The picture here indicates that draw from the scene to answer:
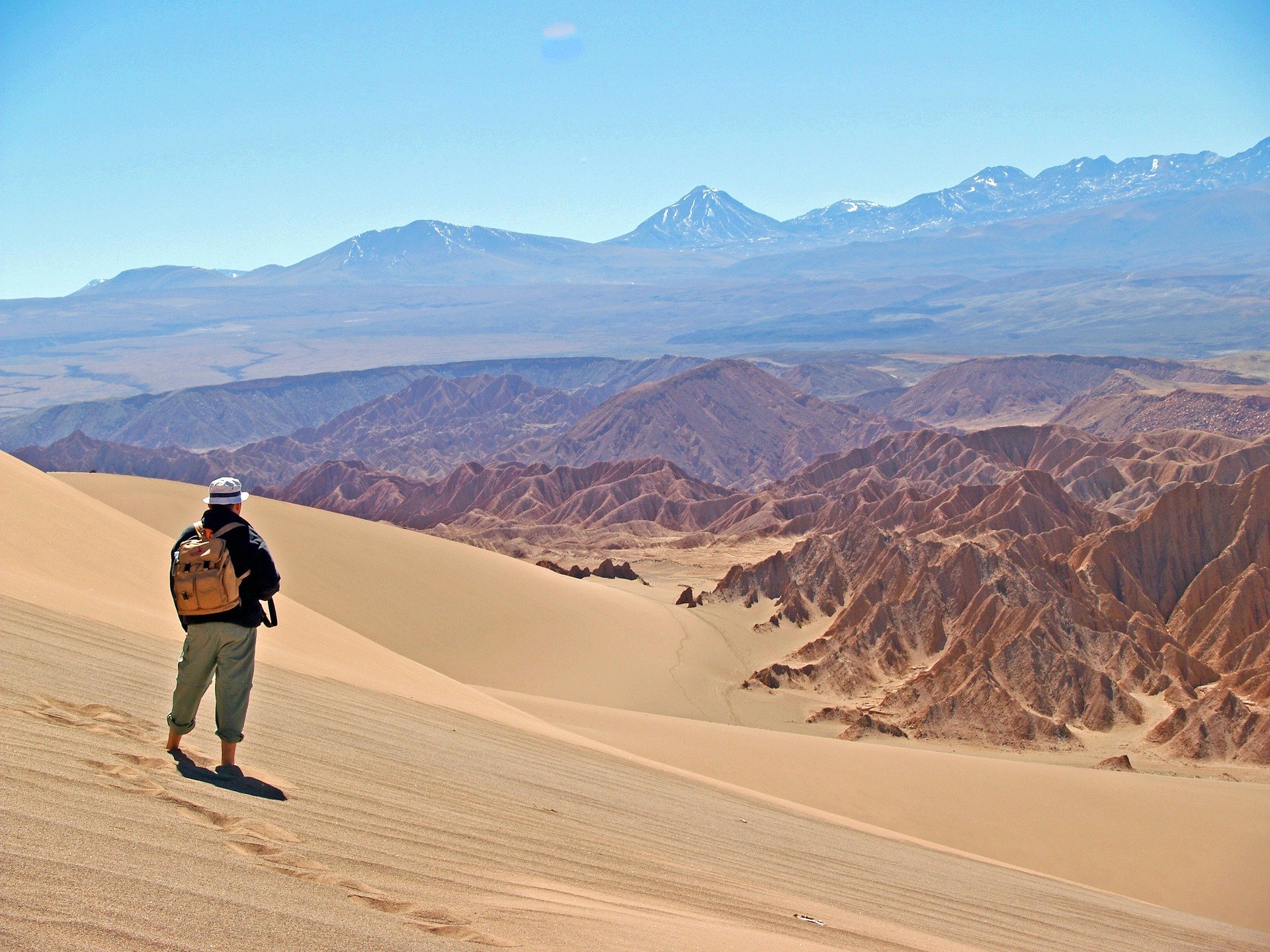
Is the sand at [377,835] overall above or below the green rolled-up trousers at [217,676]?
below

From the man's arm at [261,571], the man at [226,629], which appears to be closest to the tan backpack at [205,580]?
the man at [226,629]

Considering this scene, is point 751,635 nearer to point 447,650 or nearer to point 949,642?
point 949,642

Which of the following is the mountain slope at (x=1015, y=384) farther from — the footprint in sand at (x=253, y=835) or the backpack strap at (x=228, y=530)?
the footprint in sand at (x=253, y=835)

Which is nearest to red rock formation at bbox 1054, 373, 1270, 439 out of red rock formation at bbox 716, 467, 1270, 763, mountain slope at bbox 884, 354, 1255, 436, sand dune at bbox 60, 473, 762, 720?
mountain slope at bbox 884, 354, 1255, 436

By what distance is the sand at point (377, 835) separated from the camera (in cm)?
465

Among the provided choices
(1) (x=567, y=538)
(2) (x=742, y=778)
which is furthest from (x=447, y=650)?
(1) (x=567, y=538)

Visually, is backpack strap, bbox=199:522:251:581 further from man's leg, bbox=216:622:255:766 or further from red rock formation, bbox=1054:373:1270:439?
red rock formation, bbox=1054:373:1270:439

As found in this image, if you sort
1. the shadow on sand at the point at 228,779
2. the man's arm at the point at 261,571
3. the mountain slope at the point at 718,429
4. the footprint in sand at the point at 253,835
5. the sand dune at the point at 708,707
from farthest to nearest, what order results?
the mountain slope at the point at 718,429 → the sand dune at the point at 708,707 → the man's arm at the point at 261,571 → the shadow on sand at the point at 228,779 → the footprint in sand at the point at 253,835

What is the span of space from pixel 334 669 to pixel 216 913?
27.6 feet

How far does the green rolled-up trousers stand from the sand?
27 centimetres

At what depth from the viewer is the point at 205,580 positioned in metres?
6.59

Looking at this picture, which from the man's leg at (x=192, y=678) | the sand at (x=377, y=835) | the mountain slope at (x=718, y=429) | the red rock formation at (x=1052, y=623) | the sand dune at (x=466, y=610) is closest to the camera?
the sand at (x=377, y=835)

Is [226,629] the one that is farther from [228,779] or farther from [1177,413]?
[1177,413]

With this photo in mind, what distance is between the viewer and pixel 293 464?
15138 centimetres
